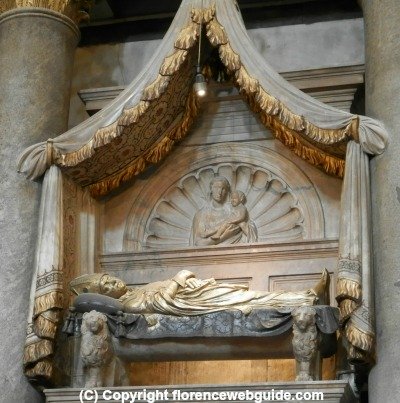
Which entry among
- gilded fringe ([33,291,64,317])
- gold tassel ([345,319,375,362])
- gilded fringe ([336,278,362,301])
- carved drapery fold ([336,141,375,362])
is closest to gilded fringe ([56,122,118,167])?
gilded fringe ([33,291,64,317])

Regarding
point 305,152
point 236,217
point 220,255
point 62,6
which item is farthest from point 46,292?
point 62,6

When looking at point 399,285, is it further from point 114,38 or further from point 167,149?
point 114,38

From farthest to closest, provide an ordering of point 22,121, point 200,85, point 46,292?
1. point 22,121
2. point 200,85
3. point 46,292

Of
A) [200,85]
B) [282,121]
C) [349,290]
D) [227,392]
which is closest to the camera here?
[227,392]

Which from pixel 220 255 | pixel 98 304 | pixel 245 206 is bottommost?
pixel 98 304

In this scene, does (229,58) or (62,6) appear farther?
(62,6)

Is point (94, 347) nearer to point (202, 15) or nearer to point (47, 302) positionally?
point (47, 302)

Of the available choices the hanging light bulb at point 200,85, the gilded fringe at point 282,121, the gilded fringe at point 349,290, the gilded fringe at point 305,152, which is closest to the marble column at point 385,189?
the gilded fringe at point 349,290

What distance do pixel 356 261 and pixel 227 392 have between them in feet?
3.70

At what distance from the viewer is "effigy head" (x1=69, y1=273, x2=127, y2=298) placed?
7289 millimetres

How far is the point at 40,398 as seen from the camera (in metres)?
7.35

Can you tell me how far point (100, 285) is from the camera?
23.9ft

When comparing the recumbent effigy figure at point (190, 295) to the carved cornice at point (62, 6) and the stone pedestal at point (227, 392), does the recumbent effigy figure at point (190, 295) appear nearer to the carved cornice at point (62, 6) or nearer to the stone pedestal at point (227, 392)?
the stone pedestal at point (227, 392)

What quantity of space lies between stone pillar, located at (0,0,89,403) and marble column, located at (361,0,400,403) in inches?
88.9
